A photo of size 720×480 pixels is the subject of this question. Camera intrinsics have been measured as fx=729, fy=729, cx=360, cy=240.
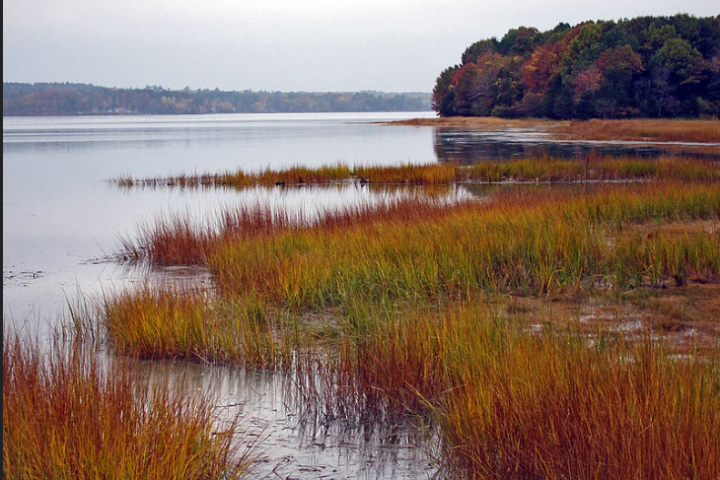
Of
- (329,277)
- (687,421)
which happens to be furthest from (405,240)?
(687,421)

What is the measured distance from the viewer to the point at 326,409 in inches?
201

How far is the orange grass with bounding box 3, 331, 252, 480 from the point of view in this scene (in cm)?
339

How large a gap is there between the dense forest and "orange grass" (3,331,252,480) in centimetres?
6339

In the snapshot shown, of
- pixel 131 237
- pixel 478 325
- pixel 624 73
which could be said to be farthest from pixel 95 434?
pixel 624 73

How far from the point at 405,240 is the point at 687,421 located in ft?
18.3

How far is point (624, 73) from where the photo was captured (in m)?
64.5

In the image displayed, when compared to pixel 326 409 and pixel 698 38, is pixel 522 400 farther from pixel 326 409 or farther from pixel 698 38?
pixel 698 38

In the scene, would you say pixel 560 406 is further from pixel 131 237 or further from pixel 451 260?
pixel 131 237

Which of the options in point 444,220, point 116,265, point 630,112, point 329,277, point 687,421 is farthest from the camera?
point 630,112

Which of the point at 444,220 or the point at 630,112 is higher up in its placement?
the point at 630,112

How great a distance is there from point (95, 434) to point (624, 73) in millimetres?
67604

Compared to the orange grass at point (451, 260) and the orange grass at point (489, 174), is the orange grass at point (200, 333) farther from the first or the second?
the orange grass at point (489, 174)

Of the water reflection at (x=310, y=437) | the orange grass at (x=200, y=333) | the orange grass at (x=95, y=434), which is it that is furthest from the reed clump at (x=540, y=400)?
the orange grass at (x=95, y=434)

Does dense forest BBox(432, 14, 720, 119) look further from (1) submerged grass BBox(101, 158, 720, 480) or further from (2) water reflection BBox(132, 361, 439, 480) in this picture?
(2) water reflection BBox(132, 361, 439, 480)
